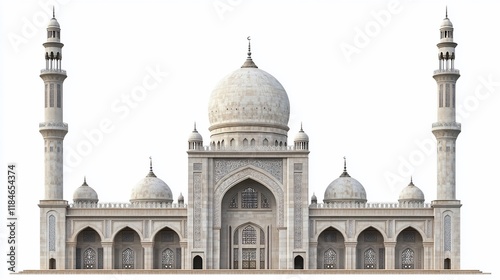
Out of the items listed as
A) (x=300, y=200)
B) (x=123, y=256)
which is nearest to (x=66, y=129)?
(x=123, y=256)

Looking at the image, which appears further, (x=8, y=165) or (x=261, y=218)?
(x=261, y=218)

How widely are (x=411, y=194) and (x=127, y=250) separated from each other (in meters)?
13.0

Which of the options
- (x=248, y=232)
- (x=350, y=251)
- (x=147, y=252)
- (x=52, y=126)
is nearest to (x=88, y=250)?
(x=147, y=252)

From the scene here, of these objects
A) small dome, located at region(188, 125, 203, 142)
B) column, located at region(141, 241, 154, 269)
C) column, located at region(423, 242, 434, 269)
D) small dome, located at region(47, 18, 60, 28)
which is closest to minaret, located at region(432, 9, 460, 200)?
column, located at region(423, 242, 434, 269)

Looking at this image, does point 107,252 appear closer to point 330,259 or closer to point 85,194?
point 85,194

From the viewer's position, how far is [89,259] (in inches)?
2283

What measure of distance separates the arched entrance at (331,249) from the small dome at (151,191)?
7.81 meters

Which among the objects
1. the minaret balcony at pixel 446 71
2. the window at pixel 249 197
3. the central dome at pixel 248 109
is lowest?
the window at pixel 249 197

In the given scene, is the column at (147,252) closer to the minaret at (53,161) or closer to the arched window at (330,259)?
the minaret at (53,161)

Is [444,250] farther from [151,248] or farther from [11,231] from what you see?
[11,231]

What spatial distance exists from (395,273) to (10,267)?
15.6m

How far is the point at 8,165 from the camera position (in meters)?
51.8

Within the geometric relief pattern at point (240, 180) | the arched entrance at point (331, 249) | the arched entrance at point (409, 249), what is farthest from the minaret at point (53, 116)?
the arched entrance at point (409, 249)

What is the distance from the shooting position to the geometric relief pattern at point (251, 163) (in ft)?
189
